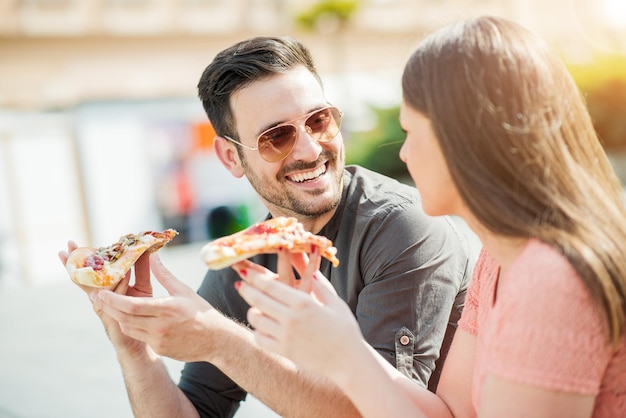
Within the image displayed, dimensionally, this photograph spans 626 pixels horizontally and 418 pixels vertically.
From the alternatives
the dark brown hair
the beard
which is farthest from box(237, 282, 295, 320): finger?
the dark brown hair

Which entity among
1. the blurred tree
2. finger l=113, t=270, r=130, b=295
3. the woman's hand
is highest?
the woman's hand

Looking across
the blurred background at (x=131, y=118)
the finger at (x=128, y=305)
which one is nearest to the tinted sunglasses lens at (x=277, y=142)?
the finger at (x=128, y=305)

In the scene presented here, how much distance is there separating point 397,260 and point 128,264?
993 millimetres

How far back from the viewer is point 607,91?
14.5 m

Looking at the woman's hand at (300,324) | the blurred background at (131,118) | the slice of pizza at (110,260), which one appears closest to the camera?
the woman's hand at (300,324)

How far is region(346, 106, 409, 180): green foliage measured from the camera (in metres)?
13.4

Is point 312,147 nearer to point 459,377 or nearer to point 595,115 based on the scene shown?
point 459,377

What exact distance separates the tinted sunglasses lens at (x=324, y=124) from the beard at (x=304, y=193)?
77mm

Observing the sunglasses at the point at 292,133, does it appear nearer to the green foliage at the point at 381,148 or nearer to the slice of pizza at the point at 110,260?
the slice of pizza at the point at 110,260

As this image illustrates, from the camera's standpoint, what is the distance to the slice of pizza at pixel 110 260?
2604 mm

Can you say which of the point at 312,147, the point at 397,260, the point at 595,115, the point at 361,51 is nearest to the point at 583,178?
the point at 397,260

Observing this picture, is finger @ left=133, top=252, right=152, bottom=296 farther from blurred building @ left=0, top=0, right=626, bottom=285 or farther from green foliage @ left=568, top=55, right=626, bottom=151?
blurred building @ left=0, top=0, right=626, bottom=285

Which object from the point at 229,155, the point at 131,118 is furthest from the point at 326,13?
the point at 229,155

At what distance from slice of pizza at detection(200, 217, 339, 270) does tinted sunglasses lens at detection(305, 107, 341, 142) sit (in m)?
0.97
